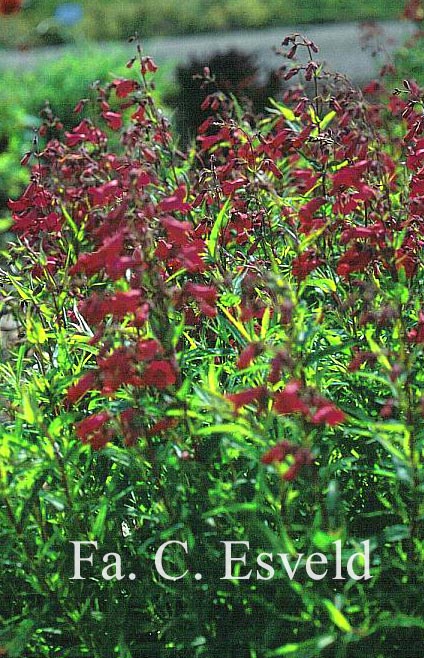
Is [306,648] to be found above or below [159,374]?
below

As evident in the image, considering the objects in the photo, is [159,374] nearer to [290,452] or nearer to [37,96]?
[290,452]

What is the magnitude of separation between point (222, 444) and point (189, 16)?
70.1 ft

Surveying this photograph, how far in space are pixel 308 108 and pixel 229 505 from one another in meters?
1.45

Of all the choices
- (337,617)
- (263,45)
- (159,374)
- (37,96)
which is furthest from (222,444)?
(263,45)

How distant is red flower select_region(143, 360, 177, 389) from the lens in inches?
87.9

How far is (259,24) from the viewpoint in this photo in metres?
22.5

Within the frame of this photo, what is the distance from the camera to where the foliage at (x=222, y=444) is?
7.43 ft

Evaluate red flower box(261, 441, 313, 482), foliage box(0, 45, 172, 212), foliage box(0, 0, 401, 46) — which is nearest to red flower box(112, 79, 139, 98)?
red flower box(261, 441, 313, 482)

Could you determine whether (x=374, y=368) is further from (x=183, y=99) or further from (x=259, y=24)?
(x=259, y=24)

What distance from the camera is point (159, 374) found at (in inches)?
88.4

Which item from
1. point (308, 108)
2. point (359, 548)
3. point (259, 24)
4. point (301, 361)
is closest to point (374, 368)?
point (301, 361)

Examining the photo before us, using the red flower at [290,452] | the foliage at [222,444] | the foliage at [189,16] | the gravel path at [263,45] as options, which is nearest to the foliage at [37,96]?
the foliage at [222,444]

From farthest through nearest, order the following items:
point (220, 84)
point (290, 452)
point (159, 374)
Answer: point (220, 84) → point (159, 374) → point (290, 452)

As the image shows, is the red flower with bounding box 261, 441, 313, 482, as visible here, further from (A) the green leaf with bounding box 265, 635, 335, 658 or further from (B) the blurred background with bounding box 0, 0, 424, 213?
(B) the blurred background with bounding box 0, 0, 424, 213
